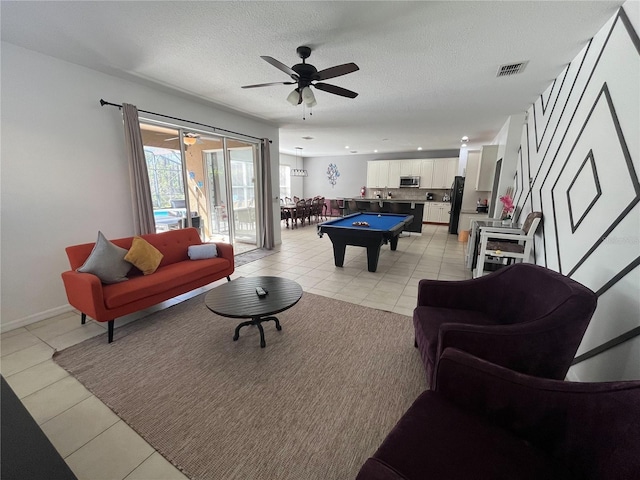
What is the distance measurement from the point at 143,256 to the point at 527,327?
11.3 ft

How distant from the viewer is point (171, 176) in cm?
420

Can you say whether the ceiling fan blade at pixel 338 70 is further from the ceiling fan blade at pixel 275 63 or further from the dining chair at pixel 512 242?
the dining chair at pixel 512 242

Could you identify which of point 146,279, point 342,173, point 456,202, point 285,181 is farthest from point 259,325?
point 342,173

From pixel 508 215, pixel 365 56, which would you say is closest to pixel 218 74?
pixel 365 56

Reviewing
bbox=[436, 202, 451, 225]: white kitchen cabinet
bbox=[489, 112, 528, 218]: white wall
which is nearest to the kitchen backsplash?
bbox=[436, 202, 451, 225]: white kitchen cabinet

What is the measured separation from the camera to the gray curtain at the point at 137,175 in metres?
3.25

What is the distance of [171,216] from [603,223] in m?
5.61

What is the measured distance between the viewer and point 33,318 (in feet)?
9.17

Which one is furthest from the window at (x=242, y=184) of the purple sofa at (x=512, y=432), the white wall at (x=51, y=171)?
the purple sofa at (x=512, y=432)

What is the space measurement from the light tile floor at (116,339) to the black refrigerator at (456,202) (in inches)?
85.1

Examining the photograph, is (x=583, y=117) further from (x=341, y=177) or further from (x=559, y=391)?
(x=341, y=177)

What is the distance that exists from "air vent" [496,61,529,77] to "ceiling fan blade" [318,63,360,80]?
1913 millimetres

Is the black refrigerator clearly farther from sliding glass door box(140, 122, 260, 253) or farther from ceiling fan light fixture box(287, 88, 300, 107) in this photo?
ceiling fan light fixture box(287, 88, 300, 107)

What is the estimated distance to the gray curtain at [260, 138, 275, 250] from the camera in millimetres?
5594
